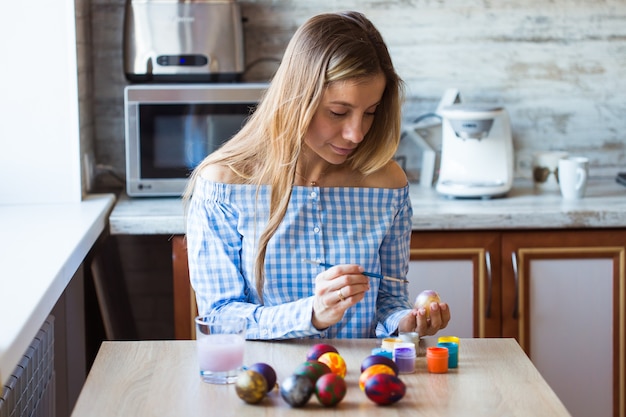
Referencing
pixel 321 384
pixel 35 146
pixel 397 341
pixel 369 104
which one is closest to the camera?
pixel 321 384

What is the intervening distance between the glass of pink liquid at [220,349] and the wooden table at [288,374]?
22 millimetres

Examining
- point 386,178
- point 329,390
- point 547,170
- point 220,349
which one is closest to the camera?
point 329,390

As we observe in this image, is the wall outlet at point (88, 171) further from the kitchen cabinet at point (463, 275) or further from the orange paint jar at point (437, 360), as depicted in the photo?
the orange paint jar at point (437, 360)

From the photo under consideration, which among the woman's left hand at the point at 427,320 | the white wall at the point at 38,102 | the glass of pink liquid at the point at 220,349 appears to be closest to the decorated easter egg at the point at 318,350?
the glass of pink liquid at the point at 220,349

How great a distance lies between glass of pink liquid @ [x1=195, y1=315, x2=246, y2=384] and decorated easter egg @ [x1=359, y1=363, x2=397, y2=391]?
0.66ft

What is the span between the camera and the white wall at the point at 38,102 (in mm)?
2758

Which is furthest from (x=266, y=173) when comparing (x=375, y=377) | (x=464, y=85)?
(x=464, y=85)

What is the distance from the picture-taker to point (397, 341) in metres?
1.66

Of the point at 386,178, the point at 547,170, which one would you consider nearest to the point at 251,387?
the point at 386,178

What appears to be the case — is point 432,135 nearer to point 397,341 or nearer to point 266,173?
point 266,173

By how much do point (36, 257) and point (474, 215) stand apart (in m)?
1.27

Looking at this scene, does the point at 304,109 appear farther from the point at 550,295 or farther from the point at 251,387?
the point at 550,295

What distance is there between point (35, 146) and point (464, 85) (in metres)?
→ 1.48

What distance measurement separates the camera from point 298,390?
1.41 metres
